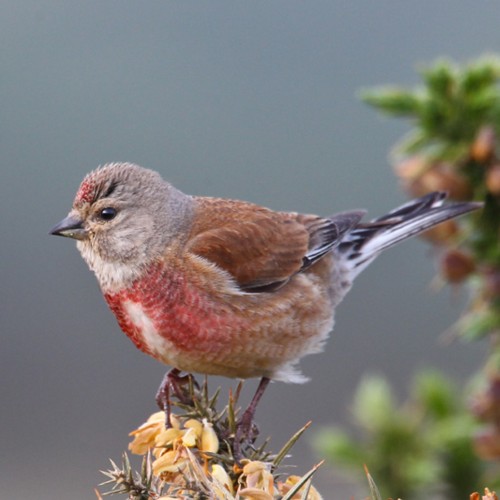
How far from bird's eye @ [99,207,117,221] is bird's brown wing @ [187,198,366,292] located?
32 centimetres

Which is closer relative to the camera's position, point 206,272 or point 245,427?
point 245,427

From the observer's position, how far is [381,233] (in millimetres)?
4797

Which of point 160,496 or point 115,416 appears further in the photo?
point 115,416

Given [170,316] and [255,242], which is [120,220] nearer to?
[170,316]

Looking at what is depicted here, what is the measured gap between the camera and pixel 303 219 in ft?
15.3

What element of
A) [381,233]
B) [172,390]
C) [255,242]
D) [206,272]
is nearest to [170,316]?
[206,272]

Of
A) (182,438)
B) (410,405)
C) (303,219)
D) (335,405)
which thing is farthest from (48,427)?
(182,438)

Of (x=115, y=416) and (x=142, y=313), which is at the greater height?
(x=115, y=416)

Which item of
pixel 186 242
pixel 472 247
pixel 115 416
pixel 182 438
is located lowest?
pixel 182 438

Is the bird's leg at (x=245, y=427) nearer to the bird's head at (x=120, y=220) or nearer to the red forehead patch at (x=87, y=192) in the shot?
the bird's head at (x=120, y=220)

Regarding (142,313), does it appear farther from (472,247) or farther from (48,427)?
(48,427)

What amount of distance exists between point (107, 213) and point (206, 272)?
437mm

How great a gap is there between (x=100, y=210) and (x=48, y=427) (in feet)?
24.1

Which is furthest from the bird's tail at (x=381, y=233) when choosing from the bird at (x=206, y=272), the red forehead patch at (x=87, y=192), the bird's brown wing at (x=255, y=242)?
the red forehead patch at (x=87, y=192)
